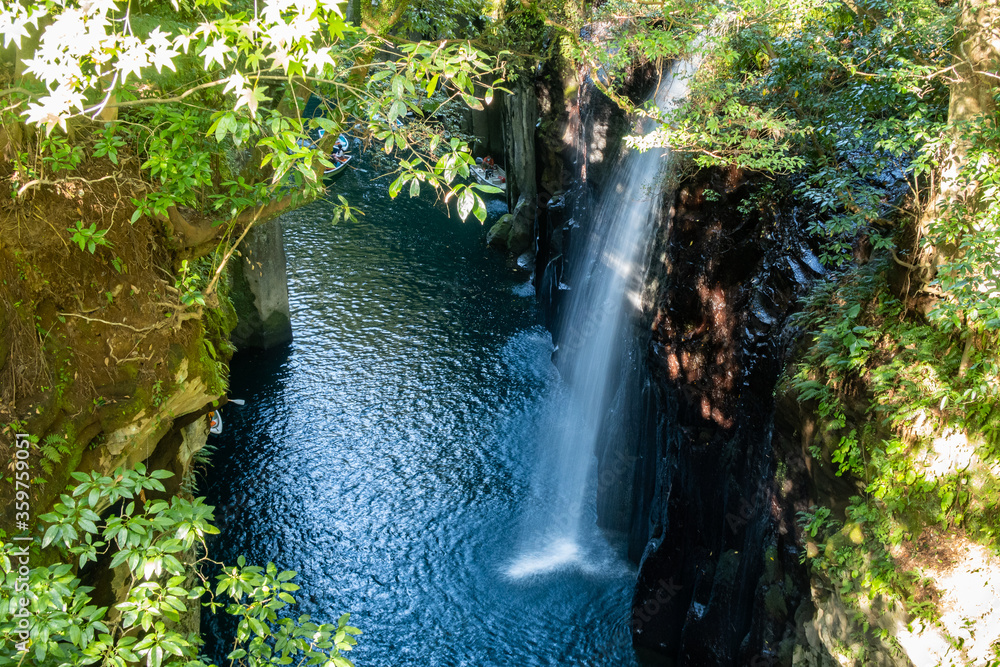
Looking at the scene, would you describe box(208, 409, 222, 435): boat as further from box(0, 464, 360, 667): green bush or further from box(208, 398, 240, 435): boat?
box(0, 464, 360, 667): green bush

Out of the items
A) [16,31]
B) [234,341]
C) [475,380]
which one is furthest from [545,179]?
[16,31]

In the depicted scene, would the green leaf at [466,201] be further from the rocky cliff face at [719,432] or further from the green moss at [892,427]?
the rocky cliff face at [719,432]

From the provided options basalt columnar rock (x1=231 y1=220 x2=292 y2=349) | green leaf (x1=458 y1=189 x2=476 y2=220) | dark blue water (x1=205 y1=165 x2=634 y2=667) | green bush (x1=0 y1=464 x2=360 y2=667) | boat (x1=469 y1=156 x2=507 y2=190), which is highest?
green leaf (x1=458 y1=189 x2=476 y2=220)

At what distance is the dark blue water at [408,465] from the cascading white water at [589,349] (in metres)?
0.31

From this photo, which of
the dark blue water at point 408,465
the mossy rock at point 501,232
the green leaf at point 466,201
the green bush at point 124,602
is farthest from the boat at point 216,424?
the mossy rock at point 501,232

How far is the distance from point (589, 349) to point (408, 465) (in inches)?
169

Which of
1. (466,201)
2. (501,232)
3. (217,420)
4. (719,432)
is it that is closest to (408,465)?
(217,420)

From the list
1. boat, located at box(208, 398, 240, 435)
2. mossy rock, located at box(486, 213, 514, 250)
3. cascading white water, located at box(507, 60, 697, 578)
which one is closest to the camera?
boat, located at box(208, 398, 240, 435)

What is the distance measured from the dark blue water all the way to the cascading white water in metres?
0.31

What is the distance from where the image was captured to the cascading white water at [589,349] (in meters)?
11.3

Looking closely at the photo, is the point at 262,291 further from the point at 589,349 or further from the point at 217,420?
the point at 589,349

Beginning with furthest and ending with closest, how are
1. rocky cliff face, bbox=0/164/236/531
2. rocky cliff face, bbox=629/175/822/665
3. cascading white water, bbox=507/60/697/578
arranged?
cascading white water, bbox=507/60/697/578 → rocky cliff face, bbox=629/175/822/665 → rocky cliff face, bbox=0/164/236/531

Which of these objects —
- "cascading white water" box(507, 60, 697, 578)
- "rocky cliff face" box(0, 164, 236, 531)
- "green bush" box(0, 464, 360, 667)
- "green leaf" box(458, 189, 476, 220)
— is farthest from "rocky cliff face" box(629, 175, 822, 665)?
"rocky cliff face" box(0, 164, 236, 531)

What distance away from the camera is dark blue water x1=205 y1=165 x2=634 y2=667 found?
959 cm
